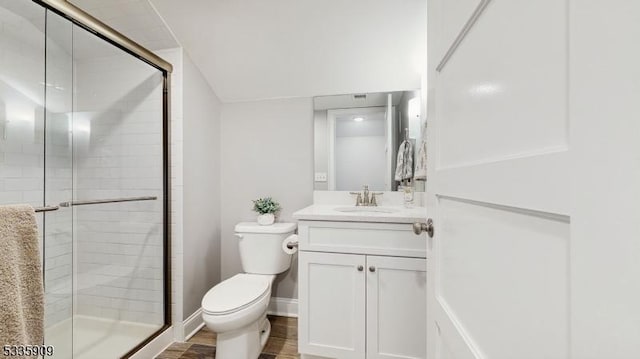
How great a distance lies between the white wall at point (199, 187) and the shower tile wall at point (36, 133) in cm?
60

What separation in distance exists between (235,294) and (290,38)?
1.61m

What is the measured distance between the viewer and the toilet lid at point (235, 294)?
1435mm

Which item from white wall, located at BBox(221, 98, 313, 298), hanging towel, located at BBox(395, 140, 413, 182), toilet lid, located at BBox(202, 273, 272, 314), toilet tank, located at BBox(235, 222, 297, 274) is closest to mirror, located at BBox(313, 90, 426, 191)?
hanging towel, located at BBox(395, 140, 413, 182)

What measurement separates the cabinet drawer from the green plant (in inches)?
24.5

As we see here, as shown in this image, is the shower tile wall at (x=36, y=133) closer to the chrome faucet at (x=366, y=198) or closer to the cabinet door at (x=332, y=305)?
the cabinet door at (x=332, y=305)

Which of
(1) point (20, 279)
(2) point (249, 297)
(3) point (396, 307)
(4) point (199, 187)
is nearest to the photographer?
(1) point (20, 279)

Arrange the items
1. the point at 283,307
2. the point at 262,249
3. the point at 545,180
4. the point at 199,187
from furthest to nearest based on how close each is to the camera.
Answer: the point at 283,307, the point at 199,187, the point at 262,249, the point at 545,180

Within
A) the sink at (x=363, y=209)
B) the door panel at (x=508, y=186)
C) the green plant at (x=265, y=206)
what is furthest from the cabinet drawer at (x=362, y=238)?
the door panel at (x=508, y=186)

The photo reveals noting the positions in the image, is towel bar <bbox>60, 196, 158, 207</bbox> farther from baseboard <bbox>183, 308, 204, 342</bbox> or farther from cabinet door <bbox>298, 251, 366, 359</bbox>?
cabinet door <bbox>298, 251, 366, 359</bbox>

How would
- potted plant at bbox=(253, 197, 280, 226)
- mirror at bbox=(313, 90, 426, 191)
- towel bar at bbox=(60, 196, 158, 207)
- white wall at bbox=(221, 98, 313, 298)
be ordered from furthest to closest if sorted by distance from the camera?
white wall at bbox=(221, 98, 313, 298) → potted plant at bbox=(253, 197, 280, 226) → mirror at bbox=(313, 90, 426, 191) → towel bar at bbox=(60, 196, 158, 207)

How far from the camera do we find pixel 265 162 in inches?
87.5

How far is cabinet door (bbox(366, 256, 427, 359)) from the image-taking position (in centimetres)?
138

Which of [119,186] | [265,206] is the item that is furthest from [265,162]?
[119,186]

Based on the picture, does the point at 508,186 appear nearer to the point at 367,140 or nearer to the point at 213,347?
the point at 367,140
